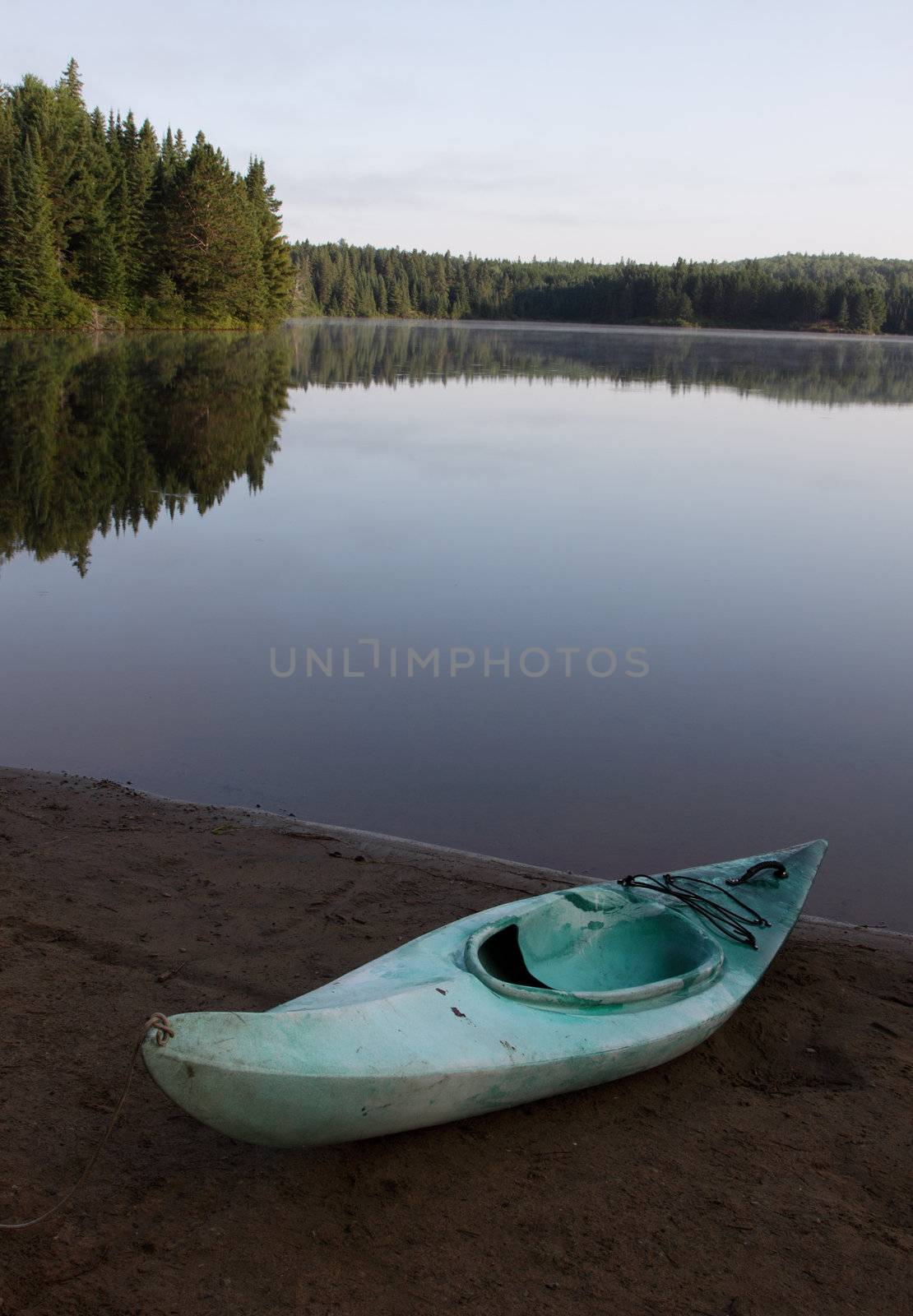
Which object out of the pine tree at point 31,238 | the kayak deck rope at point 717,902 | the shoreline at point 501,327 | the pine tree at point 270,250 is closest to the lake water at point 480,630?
the kayak deck rope at point 717,902

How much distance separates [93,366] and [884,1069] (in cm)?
2755

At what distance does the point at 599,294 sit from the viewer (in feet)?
387

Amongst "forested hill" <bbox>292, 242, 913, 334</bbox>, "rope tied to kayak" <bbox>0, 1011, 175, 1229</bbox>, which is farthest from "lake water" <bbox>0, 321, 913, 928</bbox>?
"forested hill" <bbox>292, 242, 913, 334</bbox>

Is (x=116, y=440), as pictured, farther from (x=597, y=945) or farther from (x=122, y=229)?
(x=122, y=229)

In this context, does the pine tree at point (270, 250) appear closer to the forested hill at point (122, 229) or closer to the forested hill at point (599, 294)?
the forested hill at point (122, 229)

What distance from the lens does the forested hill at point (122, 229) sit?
Result: 3928 cm

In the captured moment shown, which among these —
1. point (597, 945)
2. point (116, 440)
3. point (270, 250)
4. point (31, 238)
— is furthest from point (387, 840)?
point (270, 250)

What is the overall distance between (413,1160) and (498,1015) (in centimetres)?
50

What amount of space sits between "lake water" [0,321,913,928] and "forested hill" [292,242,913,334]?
7849 centimetres

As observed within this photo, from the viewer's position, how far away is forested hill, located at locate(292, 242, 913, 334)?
102 meters

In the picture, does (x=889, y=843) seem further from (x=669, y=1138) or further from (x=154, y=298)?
(x=154, y=298)

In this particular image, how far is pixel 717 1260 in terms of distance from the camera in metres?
2.92

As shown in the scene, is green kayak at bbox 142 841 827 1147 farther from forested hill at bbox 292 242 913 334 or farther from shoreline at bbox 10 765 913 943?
forested hill at bbox 292 242 913 334
